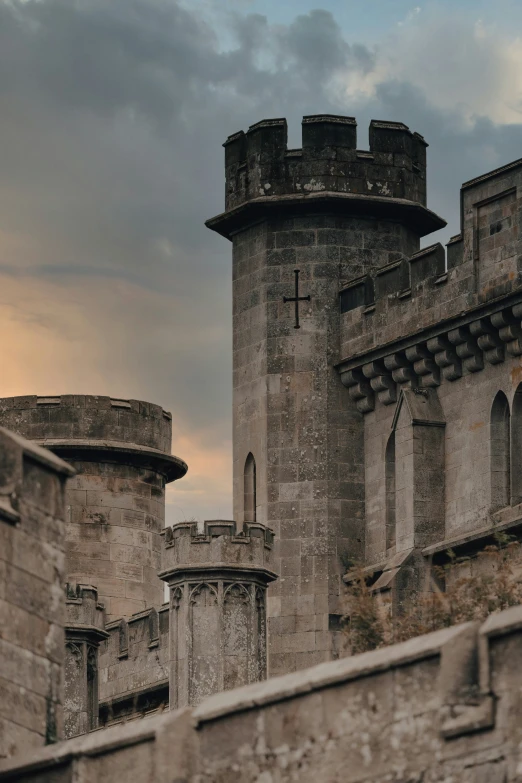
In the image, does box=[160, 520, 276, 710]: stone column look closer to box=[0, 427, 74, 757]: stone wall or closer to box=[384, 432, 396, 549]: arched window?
box=[384, 432, 396, 549]: arched window

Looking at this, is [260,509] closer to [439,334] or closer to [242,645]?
[439,334]

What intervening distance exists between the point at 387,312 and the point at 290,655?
4.88 meters

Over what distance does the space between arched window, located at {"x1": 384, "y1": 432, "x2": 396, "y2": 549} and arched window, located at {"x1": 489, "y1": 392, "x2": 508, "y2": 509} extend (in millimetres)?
2450

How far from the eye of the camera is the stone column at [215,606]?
3180 centimetres

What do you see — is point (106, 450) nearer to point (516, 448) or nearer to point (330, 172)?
point (330, 172)

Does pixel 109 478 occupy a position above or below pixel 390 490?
above

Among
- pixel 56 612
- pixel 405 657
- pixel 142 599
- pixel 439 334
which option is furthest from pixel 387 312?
pixel 405 657

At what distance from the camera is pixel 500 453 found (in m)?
37.3

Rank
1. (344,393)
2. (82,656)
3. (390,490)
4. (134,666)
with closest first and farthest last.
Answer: (82,656) → (390,490) → (344,393) → (134,666)

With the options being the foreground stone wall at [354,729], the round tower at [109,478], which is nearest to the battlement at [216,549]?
the round tower at [109,478]

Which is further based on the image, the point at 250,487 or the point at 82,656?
the point at 250,487

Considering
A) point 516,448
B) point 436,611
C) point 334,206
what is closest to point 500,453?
point 516,448

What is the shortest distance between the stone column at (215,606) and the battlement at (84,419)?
12012 mm

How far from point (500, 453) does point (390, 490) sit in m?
2.77
